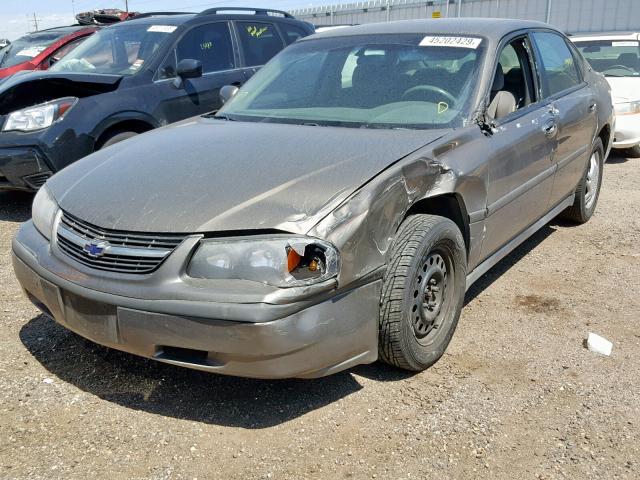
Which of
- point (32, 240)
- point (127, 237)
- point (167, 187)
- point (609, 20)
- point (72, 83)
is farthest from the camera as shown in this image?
point (609, 20)

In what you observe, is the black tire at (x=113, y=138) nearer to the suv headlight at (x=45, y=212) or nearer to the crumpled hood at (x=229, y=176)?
the crumpled hood at (x=229, y=176)

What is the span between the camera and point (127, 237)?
2.65 m

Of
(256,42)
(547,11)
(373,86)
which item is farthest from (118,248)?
(547,11)

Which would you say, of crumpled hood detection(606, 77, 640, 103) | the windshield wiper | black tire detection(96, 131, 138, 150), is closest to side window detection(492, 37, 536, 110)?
the windshield wiper

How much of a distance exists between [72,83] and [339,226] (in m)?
4.30

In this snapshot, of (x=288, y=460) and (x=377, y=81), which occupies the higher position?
(x=377, y=81)

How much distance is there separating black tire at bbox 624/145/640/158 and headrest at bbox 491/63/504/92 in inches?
227

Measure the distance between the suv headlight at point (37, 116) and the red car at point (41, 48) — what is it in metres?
4.61

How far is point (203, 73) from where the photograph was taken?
21.9 feet

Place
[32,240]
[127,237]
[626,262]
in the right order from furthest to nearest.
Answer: [626,262], [32,240], [127,237]

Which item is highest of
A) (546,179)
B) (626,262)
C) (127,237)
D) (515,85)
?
(515,85)

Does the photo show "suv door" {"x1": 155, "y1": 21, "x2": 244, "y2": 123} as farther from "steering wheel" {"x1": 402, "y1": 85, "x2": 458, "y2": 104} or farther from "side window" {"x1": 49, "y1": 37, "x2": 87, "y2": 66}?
"side window" {"x1": 49, "y1": 37, "x2": 87, "y2": 66}

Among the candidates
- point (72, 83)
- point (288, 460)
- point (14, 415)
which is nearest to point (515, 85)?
point (288, 460)

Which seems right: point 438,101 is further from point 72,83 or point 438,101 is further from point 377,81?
point 72,83
